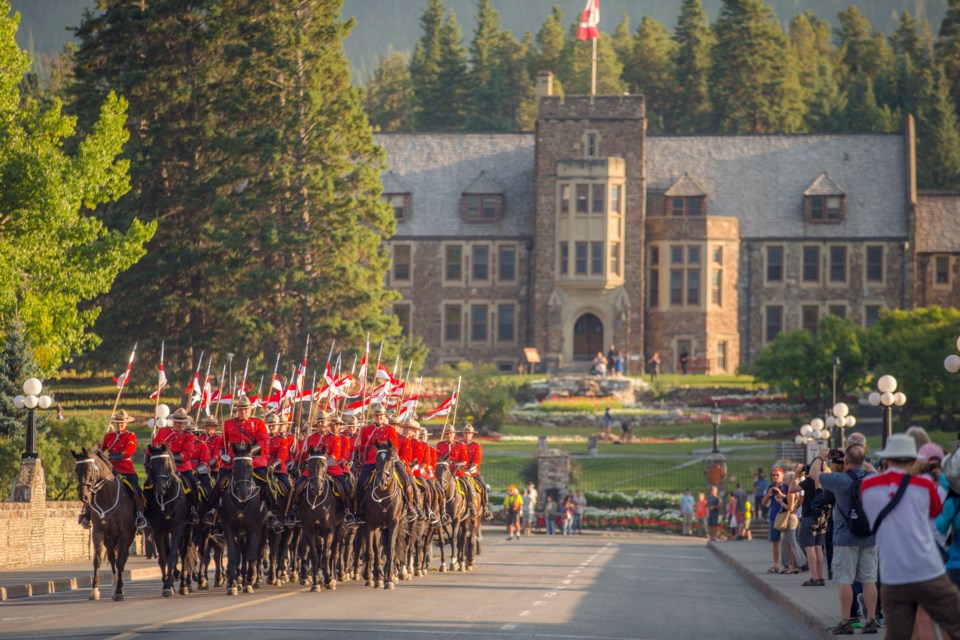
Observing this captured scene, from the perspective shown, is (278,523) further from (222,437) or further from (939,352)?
(939,352)

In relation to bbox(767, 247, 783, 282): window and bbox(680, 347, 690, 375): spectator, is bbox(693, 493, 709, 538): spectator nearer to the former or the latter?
bbox(680, 347, 690, 375): spectator

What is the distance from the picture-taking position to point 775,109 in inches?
4397

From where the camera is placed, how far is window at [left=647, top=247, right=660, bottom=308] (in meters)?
82.9

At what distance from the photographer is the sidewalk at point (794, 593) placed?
19359 millimetres

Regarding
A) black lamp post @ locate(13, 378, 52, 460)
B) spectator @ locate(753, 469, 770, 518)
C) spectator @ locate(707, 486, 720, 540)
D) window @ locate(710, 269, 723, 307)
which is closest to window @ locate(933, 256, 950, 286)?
window @ locate(710, 269, 723, 307)

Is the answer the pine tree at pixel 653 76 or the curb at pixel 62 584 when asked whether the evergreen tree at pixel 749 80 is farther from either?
the curb at pixel 62 584

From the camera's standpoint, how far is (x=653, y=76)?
128m

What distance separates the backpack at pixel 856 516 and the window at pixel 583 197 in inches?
2517

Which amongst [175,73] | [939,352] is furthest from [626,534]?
[175,73]

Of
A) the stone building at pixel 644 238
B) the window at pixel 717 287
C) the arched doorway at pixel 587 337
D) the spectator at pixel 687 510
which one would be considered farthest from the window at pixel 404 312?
the spectator at pixel 687 510

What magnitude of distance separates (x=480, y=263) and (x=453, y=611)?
65363 mm

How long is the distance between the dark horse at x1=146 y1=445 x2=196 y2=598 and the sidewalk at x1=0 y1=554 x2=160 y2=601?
2559 millimetres

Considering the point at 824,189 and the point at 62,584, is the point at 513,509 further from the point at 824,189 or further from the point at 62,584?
the point at 824,189

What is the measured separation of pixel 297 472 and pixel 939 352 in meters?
42.7
